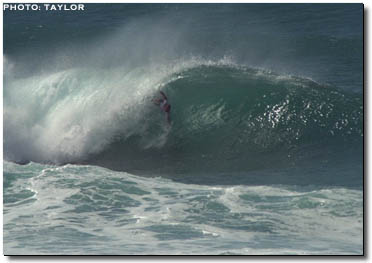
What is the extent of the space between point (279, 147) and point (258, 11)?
2619 millimetres

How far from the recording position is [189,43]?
14.8m

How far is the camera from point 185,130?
45.7 ft

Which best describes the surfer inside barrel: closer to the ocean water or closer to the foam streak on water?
the ocean water

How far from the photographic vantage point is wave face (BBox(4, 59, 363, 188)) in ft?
43.1

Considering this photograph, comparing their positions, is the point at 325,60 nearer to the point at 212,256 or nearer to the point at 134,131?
the point at 134,131

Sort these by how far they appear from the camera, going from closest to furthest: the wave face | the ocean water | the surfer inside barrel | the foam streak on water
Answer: the foam streak on water
the ocean water
the wave face
the surfer inside barrel

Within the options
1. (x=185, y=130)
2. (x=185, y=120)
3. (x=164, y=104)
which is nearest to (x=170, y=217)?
(x=185, y=130)

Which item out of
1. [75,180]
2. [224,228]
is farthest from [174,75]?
[224,228]

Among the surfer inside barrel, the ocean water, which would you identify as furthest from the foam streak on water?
the surfer inside barrel

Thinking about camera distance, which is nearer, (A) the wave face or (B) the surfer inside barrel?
(A) the wave face

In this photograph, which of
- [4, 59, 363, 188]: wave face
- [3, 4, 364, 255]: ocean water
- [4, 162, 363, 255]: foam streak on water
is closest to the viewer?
[4, 162, 363, 255]: foam streak on water

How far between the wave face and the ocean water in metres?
0.03

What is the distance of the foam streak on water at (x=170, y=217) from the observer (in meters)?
10.1

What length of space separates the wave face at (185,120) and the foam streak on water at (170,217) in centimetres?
105
